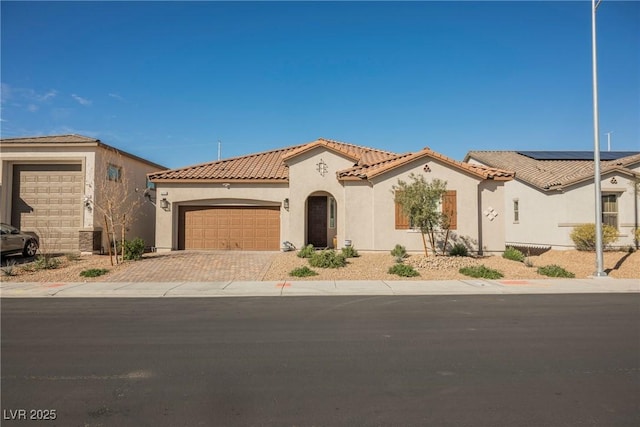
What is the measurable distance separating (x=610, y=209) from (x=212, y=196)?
65.6ft

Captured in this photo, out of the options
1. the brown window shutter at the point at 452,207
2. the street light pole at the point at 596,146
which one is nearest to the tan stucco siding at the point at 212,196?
the brown window shutter at the point at 452,207

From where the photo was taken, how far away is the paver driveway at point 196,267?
13.7 meters

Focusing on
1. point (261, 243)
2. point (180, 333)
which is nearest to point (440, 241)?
point (261, 243)

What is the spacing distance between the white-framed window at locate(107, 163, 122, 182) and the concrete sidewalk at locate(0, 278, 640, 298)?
8349 millimetres

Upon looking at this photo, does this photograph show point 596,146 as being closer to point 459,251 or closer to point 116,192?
point 459,251

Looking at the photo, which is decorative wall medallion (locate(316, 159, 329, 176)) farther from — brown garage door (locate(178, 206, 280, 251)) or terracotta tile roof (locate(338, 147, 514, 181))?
brown garage door (locate(178, 206, 280, 251))

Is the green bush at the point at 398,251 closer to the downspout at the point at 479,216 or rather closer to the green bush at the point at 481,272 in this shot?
the green bush at the point at 481,272

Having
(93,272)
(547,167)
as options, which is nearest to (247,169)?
(93,272)

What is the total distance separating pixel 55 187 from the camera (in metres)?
19.5

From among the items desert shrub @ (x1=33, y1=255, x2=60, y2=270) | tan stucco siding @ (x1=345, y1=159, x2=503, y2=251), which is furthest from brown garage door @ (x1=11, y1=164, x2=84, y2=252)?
tan stucco siding @ (x1=345, y1=159, x2=503, y2=251)

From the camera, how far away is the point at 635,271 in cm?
1525

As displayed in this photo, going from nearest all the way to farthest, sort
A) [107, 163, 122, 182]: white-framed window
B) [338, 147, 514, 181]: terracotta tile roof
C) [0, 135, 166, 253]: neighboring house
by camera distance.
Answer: [338, 147, 514, 181]: terracotta tile roof, [0, 135, 166, 253]: neighboring house, [107, 163, 122, 182]: white-framed window

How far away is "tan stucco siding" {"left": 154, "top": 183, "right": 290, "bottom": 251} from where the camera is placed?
1977cm

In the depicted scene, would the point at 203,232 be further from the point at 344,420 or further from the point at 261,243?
the point at 344,420
